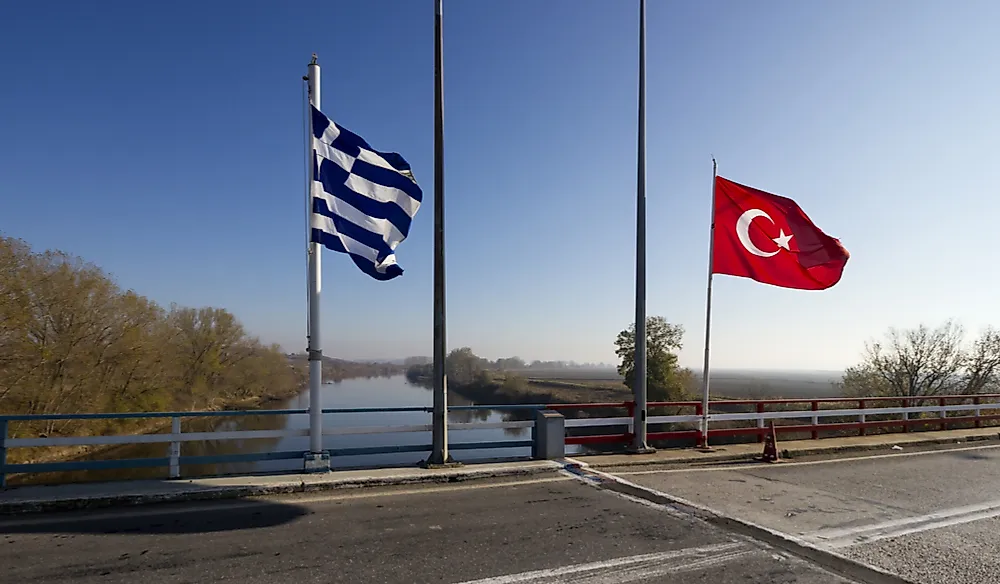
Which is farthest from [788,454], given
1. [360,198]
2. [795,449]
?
[360,198]

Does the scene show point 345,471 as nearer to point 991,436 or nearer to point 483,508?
point 483,508

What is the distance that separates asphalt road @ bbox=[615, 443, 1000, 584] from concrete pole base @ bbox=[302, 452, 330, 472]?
440 centimetres

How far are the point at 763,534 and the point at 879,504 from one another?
2.65m

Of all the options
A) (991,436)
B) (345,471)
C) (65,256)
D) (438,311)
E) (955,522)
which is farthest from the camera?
(65,256)

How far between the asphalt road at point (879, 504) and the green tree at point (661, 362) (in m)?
45.0

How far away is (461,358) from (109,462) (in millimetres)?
A: 91180

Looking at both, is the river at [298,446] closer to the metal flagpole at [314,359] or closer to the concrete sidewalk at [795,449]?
the metal flagpole at [314,359]

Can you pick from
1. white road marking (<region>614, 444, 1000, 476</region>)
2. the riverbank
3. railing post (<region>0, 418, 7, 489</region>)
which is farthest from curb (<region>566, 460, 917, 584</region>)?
the riverbank

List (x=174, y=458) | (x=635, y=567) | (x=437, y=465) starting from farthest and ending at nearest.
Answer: (x=437, y=465)
(x=174, y=458)
(x=635, y=567)

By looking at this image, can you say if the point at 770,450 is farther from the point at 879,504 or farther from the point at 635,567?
the point at 635,567

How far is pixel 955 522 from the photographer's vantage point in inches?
275

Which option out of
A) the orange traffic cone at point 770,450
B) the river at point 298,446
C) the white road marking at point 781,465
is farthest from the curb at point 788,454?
the river at point 298,446

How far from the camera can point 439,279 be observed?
9672 millimetres

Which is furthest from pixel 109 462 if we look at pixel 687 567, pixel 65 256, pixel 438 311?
pixel 65 256
